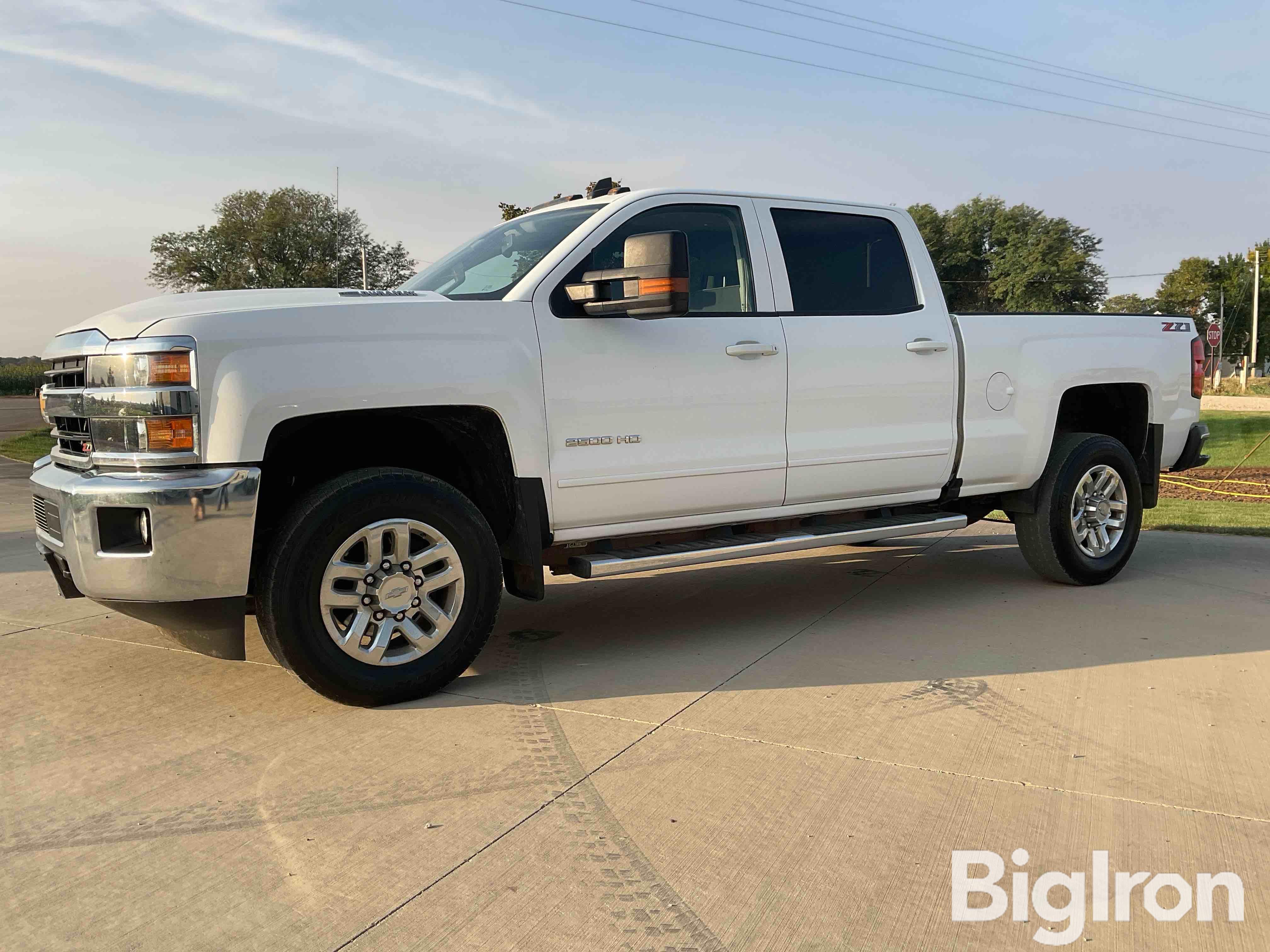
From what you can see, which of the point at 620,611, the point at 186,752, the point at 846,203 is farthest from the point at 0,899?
the point at 846,203

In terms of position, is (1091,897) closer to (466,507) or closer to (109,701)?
(466,507)

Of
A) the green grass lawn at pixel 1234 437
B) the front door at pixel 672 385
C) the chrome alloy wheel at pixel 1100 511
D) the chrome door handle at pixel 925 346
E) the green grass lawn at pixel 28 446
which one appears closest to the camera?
the front door at pixel 672 385

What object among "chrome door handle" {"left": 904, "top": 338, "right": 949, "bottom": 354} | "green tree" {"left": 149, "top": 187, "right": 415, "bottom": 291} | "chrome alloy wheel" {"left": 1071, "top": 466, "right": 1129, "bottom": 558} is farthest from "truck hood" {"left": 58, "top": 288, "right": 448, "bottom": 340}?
"green tree" {"left": 149, "top": 187, "right": 415, "bottom": 291}

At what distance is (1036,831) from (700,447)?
220cm

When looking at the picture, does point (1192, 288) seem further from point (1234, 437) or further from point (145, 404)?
point (145, 404)

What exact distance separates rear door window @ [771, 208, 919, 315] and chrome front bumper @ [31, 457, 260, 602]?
8.86ft

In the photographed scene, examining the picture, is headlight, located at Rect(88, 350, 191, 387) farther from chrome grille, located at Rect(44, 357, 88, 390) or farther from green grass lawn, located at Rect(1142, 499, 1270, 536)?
green grass lawn, located at Rect(1142, 499, 1270, 536)

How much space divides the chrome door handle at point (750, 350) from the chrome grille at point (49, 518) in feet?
8.95

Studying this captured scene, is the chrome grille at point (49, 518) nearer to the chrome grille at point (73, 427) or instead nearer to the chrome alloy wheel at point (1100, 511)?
the chrome grille at point (73, 427)

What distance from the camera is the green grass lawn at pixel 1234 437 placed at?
58.0 ft

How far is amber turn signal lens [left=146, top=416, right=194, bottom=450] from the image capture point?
3645 millimetres

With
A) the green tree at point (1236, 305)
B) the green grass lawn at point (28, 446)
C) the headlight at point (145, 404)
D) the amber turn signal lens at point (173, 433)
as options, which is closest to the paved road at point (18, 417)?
the green grass lawn at point (28, 446)

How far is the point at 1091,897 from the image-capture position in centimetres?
260

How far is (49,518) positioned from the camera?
4070 millimetres
